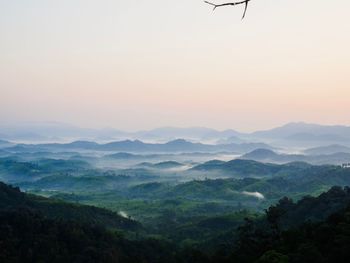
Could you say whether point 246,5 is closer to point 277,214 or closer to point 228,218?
point 277,214

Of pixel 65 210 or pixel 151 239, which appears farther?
pixel 65 210

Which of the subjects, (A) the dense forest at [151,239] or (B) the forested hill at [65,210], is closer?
(A) the dense forest at [151,239]

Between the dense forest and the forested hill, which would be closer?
the dense forest

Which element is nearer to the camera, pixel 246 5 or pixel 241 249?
pixel 246 5

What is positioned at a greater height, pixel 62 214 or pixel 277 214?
pixel 277 214

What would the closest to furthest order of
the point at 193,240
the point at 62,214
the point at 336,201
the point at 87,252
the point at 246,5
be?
1. the point at 246,5
2. the point at 87,252
3. the point at 336,201
4. the point at 193,240
5. the point at 62,214

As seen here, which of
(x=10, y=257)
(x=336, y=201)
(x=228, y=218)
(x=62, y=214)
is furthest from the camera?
(x=228, y=218)

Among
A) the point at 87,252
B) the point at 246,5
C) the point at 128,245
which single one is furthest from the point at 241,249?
the point at 246,5

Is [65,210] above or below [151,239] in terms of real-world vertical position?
above

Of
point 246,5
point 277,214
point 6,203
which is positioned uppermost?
point 246,5
